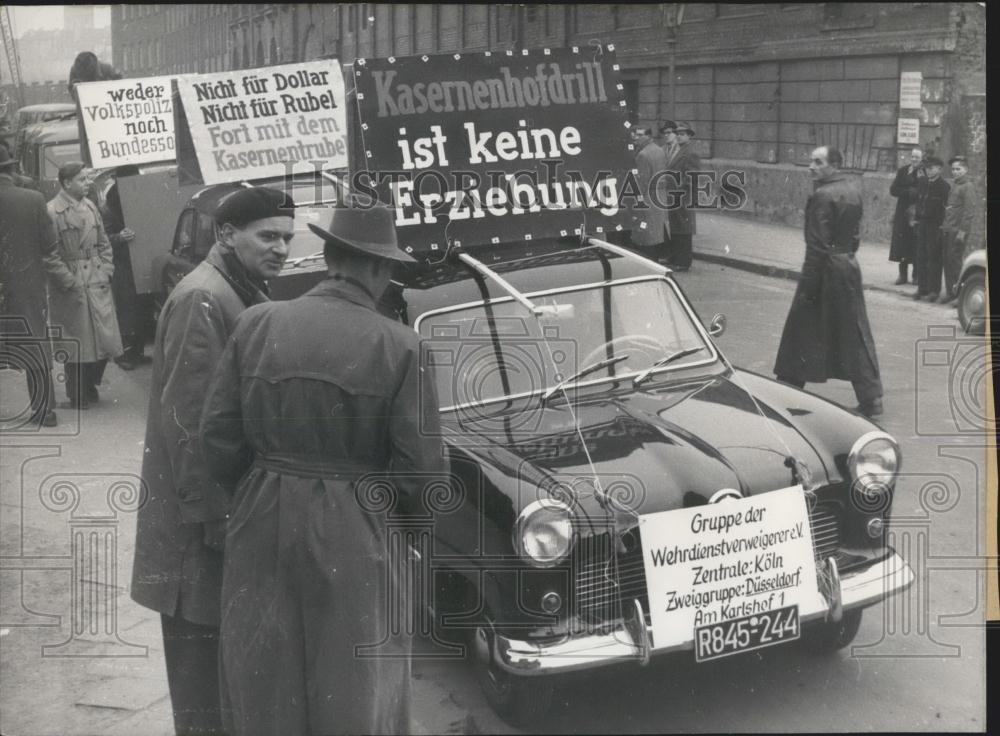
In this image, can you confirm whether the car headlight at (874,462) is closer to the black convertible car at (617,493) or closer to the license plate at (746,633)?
the black convertible car at (617,493)

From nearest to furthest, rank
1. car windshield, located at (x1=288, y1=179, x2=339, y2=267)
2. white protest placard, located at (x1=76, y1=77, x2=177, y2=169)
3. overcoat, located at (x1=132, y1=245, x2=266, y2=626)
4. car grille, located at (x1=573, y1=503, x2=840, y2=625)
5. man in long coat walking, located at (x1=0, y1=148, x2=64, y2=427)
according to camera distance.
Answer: overcoat, located at (x1=132, y1=245, x2=266, y2=626) < car grille, located at (x1=573, y1=503, x2=840, y2=625) < man in long coat walking, located at (x1=0, y1=148, x2=64, y2=427) < white protest placard, located at (x1=76, y1=77, x2=177, y2=169) < car windshield, located at (x1=288, y1=179, x2=339, y2=267)

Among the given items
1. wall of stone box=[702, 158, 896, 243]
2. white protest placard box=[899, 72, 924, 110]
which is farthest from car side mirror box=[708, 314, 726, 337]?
white protest placard box=[899, 72, 924, 110]

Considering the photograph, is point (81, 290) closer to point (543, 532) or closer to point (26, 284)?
point (26, 284)

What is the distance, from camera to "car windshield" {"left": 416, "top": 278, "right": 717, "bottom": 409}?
4.45m

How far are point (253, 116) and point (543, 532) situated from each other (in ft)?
11.9

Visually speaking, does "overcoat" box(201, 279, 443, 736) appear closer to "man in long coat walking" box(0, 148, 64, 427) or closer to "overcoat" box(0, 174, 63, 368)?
"man in long coat walking" box(0, 148, 64, 427)

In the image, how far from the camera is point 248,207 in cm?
354

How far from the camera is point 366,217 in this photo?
125 inches

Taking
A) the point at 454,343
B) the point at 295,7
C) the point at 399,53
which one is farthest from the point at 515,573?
the point at 295,7

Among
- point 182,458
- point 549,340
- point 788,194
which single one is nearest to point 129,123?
point 549,340

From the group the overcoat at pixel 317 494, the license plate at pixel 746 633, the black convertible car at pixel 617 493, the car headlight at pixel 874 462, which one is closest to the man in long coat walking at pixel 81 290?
the black convertible car at pixel 617 493

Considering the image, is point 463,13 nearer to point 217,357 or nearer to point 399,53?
point 399,53

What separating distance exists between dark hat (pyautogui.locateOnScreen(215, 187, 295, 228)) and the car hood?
119 cm

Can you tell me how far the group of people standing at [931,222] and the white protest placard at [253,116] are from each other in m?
3.37
